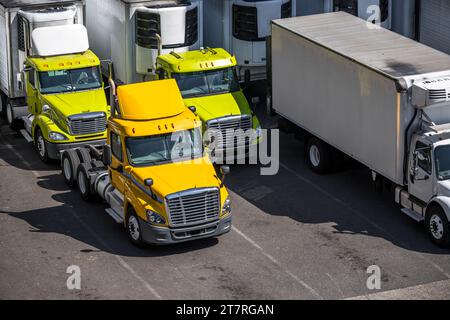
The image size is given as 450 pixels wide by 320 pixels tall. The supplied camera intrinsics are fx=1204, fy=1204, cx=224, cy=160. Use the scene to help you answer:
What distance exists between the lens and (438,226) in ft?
88.4

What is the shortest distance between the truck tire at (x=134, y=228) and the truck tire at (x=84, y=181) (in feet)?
8.09

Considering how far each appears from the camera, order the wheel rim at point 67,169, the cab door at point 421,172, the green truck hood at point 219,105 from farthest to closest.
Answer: the green truck hood at point 219,105
the wheel rim at point 67,169
the cab door at point 421,172

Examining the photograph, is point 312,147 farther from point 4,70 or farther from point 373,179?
point 4,70

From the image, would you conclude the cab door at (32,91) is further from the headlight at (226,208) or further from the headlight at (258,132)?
the headlight at (226,208)

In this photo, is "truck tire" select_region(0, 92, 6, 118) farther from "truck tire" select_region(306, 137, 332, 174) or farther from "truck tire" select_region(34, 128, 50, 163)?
"truck tire" select_region(306, 137, 332, 174)

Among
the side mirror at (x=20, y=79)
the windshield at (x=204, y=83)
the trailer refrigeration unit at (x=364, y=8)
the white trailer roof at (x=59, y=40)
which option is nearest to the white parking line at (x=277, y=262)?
the windshield at (x=204, y=83)

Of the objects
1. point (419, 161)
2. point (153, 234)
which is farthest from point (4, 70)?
point (419, 161)

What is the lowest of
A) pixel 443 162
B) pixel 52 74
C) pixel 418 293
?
pixel 418 293

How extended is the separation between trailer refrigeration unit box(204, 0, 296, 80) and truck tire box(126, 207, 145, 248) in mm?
10186

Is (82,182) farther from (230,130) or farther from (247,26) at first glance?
(247,26)

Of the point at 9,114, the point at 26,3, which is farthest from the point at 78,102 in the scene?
the point at 9,114

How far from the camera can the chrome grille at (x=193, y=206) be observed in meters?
26.3

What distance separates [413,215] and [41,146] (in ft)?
34.6

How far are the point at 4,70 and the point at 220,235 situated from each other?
10481mm
